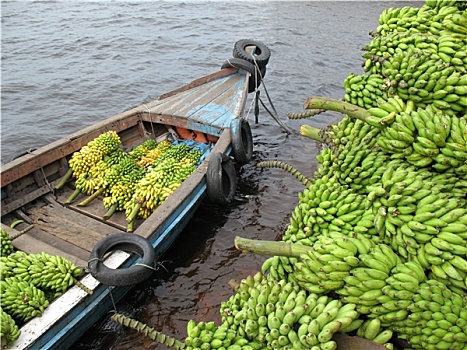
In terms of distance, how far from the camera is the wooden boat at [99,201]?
382 cm

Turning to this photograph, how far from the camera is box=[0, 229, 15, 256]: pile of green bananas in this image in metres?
4.18

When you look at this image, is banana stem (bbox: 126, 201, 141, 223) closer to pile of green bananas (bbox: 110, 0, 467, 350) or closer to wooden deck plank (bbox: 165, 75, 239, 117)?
wooden deck plank (bbox: 165, 75, 239, 117)

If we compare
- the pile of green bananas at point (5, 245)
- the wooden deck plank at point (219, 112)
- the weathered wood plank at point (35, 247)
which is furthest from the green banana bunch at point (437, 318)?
the wooden deck plank at point (219, 112)

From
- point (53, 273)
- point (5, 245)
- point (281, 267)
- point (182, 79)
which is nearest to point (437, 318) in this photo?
point (281, 267)

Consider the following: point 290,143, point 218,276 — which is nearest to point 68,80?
point 290,143

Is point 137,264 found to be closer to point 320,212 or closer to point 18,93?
point 320,212

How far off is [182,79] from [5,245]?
955cm

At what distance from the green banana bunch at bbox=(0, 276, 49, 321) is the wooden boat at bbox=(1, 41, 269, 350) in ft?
0.27

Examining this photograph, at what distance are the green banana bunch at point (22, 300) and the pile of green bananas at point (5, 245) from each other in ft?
2.05

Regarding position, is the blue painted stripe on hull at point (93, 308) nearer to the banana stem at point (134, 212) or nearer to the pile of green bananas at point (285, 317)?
the banana stem at point (134, 212)

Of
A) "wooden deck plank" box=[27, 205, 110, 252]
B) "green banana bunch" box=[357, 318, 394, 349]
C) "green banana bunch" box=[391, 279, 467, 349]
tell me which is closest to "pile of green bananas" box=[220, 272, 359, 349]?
"green banana bunch" box=[357, 318, 394, 349]

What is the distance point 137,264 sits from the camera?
413 cm

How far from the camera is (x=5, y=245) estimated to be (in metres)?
4.21

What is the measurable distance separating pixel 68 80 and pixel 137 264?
10462mm
